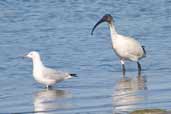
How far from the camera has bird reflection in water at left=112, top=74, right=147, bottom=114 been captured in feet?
37.9

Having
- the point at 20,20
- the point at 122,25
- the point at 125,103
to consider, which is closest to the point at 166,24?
the point at 122,25

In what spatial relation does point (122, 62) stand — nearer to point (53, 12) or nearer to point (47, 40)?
point (47, 40)

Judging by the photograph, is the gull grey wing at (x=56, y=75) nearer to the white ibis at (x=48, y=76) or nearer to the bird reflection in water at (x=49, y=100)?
the white ibis at (x=48, y=76)

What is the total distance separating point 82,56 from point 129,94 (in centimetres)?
441

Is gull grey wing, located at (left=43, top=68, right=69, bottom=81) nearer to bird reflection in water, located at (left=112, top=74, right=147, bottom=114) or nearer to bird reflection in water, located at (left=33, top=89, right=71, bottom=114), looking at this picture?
bird reflection in water, located at (left=33, top=89, right=71, bottom=114)

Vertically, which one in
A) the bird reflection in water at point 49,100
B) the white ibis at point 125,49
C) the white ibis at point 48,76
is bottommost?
the bird reflection in water at point 49,100

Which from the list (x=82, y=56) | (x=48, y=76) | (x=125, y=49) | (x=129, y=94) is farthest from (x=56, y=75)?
(x=82, y=56)

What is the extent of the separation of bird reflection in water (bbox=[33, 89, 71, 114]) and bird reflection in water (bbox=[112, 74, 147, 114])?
2.66ft

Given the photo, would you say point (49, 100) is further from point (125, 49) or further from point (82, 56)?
point (82, 56)

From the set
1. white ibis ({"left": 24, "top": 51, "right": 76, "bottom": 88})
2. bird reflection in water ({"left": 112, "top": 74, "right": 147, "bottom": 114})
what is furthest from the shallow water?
white ibis ({"left": 24, "top": 51, "right": 76, "bottom": 88})

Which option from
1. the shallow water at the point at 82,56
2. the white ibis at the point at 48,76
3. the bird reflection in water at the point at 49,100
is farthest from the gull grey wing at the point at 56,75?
the bird reflection in water at the point at 49,100

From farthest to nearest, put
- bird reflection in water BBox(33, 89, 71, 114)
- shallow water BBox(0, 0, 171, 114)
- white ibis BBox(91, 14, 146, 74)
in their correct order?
white ibis BBox(91, 14, 146, 74)
shallow water BBox(0, 0, 171, 114)
bird reflection in water BBox(33, 89, 71, 114)

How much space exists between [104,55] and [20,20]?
16.9 feet

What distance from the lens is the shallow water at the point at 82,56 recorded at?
12.2m
